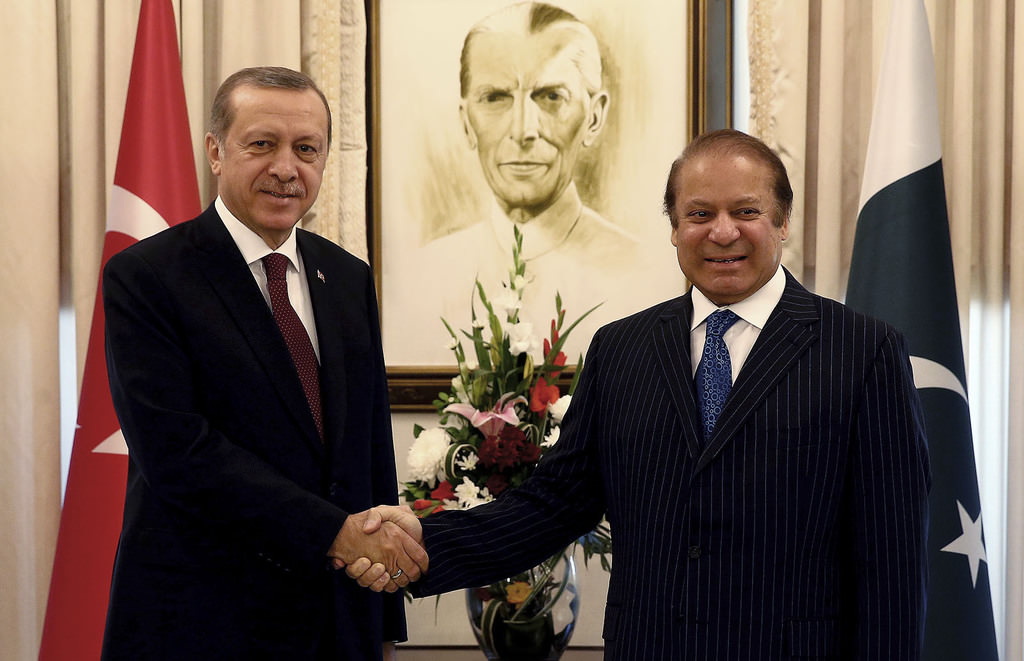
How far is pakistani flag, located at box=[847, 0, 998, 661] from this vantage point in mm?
2811

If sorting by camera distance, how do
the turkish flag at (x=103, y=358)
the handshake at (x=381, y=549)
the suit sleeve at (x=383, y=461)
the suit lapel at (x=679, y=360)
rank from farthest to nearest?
the turkish flag at (x=103, y=358), the suit sleeve at (x=383, y=461), the handshake at (x=381, y=549), the suit lapel at (x=679, y=360)

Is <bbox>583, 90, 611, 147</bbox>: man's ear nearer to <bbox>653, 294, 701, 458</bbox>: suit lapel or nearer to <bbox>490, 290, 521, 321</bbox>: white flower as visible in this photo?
<bbox>490, 290, 521, 321</bbox>: white flower

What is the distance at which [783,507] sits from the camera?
171 centimetres

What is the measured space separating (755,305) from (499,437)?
95 cm

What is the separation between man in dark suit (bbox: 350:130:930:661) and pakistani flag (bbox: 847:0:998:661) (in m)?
1.11

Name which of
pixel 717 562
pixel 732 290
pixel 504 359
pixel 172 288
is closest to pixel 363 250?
pixel 504 359

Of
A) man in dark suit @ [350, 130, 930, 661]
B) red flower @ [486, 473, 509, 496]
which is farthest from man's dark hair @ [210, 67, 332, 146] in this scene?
red flower @ [486, 473, 509, 496]

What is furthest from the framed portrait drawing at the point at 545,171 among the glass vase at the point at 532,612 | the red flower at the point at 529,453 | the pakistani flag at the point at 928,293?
the glass vase at the point at 532,612

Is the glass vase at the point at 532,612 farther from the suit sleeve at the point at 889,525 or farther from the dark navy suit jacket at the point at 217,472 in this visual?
the suit sleeve at the point at 889,525

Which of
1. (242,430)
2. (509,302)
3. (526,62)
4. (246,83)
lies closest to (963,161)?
(526,62)

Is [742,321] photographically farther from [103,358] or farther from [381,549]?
[103,358]

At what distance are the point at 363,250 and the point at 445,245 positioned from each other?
28 cm

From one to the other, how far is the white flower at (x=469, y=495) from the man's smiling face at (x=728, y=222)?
981 mm

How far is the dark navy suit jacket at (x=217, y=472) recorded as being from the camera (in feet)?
6.00
